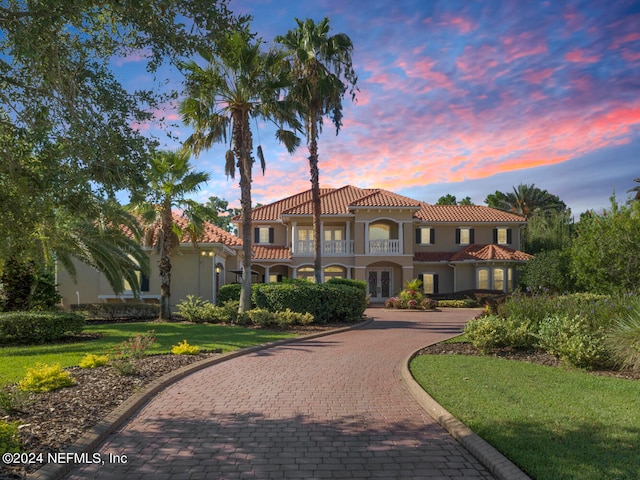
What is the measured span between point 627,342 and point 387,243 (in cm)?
2440

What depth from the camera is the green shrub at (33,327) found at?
44.7 ft

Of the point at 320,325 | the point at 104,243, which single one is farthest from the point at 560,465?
the point at 104,243

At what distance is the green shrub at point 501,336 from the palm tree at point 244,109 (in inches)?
363

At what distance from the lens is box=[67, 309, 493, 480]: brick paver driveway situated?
497 centimetres

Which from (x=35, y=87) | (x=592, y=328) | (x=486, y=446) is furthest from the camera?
(x=592, y=328)

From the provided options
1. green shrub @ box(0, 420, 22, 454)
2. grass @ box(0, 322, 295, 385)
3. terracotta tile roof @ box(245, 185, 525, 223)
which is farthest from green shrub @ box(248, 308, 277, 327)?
terracotta tile roof @ box(245, 185, 525, 223)

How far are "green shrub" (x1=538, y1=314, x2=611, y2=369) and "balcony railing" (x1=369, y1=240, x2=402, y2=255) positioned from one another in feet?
71.6

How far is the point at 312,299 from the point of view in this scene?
18.6 meters

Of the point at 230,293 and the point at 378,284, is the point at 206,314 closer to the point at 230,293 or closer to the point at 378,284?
the point at 230,293

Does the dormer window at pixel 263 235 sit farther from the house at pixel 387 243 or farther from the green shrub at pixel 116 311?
the green shrub at pixel 116 311

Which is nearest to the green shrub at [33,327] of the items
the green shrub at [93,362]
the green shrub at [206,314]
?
the green shrub at [93,362]

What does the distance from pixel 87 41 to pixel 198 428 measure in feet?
19.1

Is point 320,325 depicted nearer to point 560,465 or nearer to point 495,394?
point 495,394

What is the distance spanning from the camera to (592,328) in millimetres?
10906
